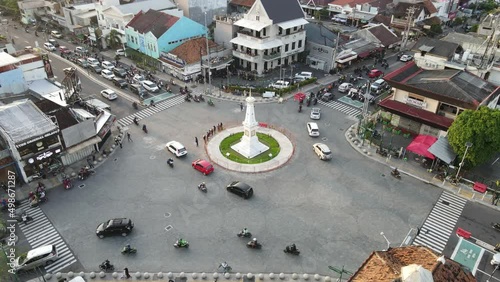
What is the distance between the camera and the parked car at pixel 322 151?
1924 inches

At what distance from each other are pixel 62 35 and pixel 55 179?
65.6 m

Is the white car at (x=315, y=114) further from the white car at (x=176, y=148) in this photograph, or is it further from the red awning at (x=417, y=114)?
the white car at (x=176, y=148)

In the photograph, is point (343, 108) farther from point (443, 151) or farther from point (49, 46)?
point (49, 46)

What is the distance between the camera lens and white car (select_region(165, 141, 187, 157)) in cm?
4919

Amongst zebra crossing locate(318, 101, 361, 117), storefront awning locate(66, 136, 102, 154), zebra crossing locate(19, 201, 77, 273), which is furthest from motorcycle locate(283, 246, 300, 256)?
zebra crossing locate(318, 101, 361, 117)

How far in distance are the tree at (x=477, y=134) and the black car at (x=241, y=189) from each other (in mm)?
25854

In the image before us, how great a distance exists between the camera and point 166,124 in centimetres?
5750

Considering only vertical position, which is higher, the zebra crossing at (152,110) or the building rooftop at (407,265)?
the building rooftop at (407,265)

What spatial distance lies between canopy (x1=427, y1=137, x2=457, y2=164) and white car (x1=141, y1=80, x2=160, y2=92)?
153 ft

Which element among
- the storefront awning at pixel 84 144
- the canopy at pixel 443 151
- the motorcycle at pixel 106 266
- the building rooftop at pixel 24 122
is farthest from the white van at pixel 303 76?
the motorcycle at pixel 106 266

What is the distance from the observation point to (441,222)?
3922 cm

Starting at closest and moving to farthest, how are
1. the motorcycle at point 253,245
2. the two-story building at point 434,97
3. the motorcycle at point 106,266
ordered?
the motorcycle at point 106,266 < the motorcycle at point 253,245 < the two-story building at point 434,97

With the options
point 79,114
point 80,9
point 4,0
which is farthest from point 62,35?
point 79,114

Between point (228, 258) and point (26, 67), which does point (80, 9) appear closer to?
point (26, 67)
